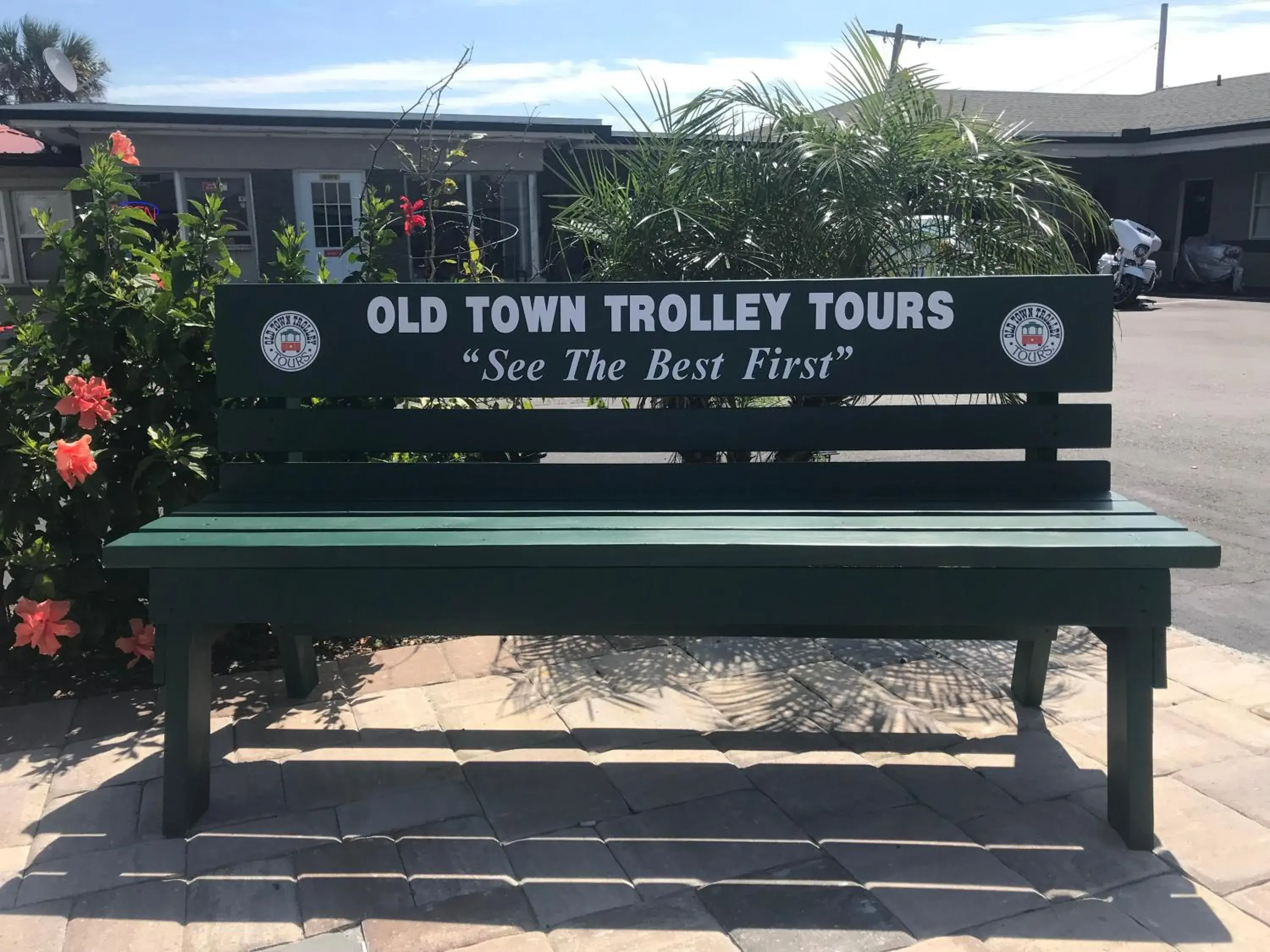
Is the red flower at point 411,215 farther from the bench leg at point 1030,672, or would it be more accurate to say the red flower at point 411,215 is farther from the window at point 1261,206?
the window at point 1261,206

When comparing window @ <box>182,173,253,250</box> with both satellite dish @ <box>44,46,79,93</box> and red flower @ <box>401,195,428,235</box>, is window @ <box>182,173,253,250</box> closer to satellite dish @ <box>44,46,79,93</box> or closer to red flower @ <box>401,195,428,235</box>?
satellite dish @ <box>44,46,79,93</box>

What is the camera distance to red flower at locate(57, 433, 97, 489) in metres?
3.36

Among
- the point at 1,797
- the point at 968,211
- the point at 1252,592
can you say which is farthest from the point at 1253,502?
the point at 1,797

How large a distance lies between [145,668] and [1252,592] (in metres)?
4.33

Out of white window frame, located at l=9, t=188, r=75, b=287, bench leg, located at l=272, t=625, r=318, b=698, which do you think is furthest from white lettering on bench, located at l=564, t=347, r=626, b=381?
white window frame, located at l=9, t=188, r=75, b=287

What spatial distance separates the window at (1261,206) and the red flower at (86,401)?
26.1 m

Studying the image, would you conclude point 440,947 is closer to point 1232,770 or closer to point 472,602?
point 472,602

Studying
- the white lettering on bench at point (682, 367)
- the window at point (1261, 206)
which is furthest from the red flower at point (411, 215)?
the window at point (1261, 206)

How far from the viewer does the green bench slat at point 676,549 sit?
2600mm

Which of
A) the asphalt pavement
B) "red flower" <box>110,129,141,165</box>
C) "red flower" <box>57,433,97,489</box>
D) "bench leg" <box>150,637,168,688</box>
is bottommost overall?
the asphalt pavement

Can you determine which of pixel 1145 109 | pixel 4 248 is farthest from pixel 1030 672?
pixel 1145 109

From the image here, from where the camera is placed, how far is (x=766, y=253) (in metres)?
4.30

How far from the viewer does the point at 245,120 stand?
650 inches

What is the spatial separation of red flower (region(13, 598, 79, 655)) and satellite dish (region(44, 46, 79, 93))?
15353mm
